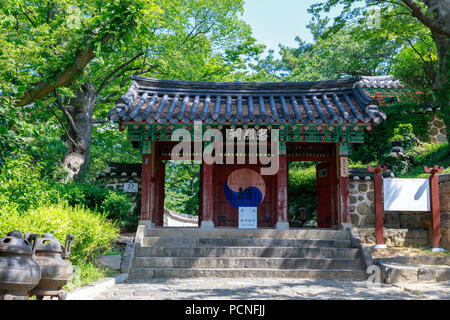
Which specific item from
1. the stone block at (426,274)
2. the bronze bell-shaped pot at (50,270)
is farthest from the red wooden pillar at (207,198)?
the bronze bell-shaped pot at (50,270)

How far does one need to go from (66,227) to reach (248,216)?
6974 millimetres

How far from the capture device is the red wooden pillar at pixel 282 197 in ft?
35.6

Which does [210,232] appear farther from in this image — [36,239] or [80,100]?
[80,100]

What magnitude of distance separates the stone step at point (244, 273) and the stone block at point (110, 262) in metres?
0.43

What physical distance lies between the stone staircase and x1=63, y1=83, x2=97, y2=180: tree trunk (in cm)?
531

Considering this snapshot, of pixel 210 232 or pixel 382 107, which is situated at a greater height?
pixel 382 107

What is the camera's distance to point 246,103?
486 inches

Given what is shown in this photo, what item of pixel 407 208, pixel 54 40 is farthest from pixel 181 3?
pixel 407 208

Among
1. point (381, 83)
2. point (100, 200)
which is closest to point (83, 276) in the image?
point (100, 200)

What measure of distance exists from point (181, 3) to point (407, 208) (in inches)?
A: 509

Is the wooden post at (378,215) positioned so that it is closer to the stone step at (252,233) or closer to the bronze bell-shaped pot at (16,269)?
the stone step at (252,233)

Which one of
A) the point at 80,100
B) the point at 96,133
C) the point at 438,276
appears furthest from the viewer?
the point at 96,133

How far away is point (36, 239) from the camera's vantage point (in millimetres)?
5262

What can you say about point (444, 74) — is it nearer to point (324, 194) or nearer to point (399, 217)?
point (399, 217)
